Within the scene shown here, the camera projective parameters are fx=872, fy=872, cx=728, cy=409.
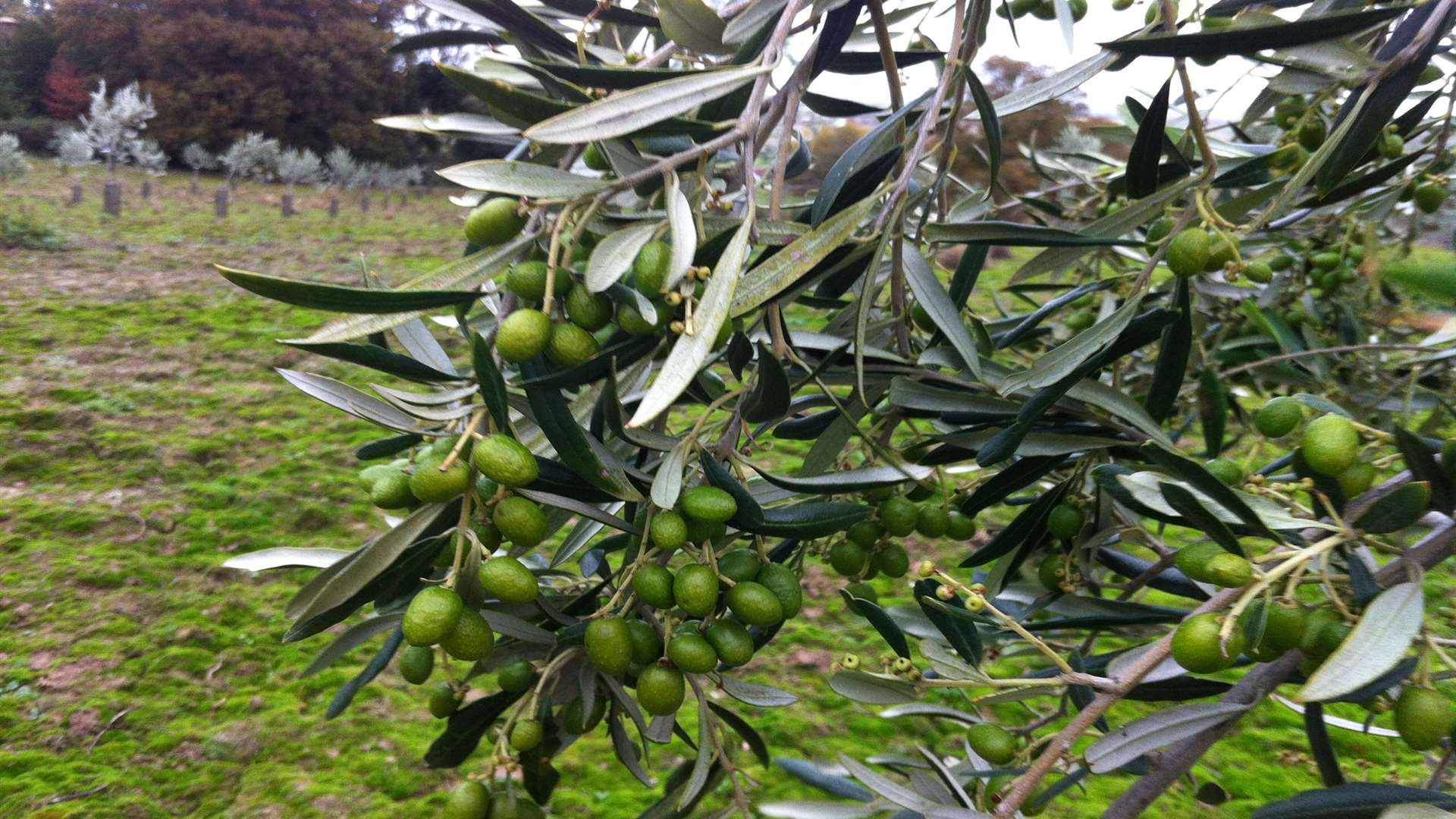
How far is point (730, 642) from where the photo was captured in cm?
80

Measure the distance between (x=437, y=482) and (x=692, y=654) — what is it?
0.27 meters

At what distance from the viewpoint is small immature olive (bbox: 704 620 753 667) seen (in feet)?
2.63

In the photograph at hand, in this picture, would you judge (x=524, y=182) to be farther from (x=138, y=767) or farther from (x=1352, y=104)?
(x=138, y=767)

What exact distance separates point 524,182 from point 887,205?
1.18 feet

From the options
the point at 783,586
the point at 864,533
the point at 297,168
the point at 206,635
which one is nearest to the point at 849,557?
the point at 864,533

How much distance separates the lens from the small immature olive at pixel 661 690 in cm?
79

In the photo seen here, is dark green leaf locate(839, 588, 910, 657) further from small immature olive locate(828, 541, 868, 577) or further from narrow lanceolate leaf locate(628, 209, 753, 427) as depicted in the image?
narrow lanceolate leaf locate(628, 209, 753, 427)

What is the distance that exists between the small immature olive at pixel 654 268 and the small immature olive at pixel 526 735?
1.59 ft

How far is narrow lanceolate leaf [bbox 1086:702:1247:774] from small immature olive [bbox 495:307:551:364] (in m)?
0.60

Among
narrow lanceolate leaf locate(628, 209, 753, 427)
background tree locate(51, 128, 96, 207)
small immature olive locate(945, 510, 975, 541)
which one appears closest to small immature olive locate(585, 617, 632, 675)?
narrow lanceolate leaf locate(628, 209, 753, 427)

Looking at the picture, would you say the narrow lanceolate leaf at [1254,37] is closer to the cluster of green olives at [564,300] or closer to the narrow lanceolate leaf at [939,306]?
the narrow lanceolate leaf at [939,306]

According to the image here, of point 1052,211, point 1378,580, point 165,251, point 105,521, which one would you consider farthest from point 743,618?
point 165,251

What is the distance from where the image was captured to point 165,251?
295 inches

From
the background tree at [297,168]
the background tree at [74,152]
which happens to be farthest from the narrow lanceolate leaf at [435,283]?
the background tree at [297,168]
